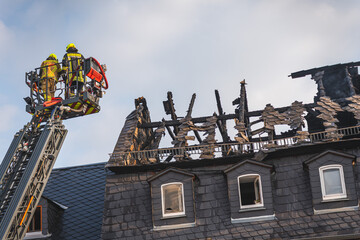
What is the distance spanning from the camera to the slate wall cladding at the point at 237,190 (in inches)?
981

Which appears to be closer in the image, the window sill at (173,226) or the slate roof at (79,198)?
the window sill at (173,226)

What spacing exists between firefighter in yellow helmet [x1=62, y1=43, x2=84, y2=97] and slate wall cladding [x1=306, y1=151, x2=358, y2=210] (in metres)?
11.6

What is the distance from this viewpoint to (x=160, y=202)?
25812 millimetres

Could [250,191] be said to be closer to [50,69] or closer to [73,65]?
[73,65]

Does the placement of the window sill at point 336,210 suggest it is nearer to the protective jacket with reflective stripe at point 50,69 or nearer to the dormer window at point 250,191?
the dormer window at point 250,191

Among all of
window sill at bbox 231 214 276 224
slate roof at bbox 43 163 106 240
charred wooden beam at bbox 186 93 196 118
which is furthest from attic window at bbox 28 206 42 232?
window sill at bbox 231 214 276 224

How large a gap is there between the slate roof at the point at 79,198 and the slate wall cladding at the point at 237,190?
7.06m

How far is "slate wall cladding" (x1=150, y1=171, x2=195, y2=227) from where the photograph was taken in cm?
2542

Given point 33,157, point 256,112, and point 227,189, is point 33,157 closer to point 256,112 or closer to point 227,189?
point 227,189

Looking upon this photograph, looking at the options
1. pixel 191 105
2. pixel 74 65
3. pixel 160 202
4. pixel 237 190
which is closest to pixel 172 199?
pixel 160 202

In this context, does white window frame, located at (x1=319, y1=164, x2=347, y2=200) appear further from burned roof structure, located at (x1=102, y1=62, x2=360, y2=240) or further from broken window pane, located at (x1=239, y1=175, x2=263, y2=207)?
broken window pane, located at (x1=239, y1=175, x2=263, y2=207)

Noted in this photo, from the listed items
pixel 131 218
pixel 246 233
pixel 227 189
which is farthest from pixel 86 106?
pixel 246 233

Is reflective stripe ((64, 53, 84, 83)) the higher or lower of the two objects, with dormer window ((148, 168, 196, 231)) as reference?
higher

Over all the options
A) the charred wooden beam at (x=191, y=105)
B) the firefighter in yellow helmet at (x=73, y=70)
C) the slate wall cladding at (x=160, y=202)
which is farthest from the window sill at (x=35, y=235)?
the charred wooden beam at (x=191, y=105)
